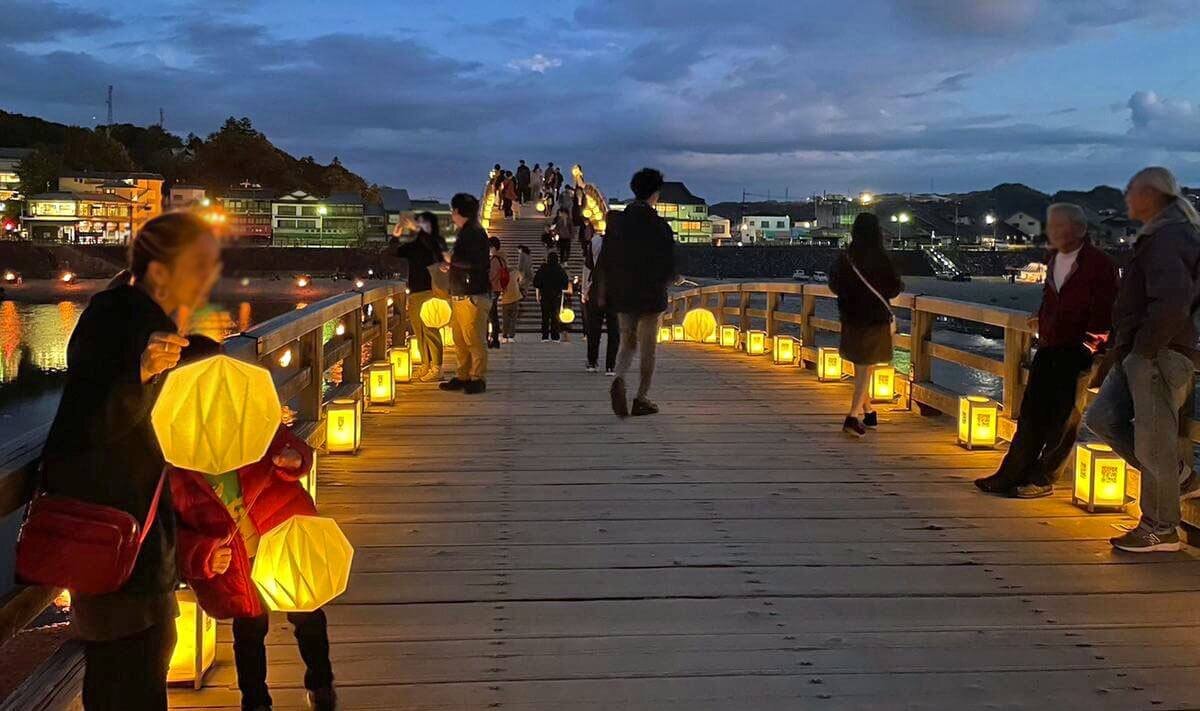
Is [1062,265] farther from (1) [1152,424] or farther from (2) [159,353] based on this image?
(2) [159,353]

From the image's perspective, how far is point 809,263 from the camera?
97.3m

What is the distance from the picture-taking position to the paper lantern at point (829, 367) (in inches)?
396

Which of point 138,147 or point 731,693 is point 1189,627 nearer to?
point 731,693

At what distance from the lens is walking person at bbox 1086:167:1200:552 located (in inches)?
163

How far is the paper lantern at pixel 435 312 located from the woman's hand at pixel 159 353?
6.91 meters

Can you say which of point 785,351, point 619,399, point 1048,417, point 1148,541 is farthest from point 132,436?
point 785,351

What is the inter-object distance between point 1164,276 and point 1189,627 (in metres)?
1.38

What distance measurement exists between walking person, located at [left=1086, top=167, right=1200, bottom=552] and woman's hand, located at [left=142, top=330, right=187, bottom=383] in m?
3.69

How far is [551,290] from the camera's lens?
15.6 meters

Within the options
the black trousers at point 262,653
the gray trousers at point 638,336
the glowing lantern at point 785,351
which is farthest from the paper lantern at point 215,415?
the glowing lantern at point 785,351

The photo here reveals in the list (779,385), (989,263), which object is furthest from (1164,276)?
(989,263)

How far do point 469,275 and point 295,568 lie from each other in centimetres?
598

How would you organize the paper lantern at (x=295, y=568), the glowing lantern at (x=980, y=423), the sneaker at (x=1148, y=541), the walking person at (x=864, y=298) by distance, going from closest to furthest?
the paper lantern at (x=295, y=568) < the sneaker at (x=1148, y=541) < the glowing lantern at (x=980, y=423) < the walking person at (x=864, y=298)

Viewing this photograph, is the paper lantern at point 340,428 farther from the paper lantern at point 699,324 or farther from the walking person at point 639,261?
the paper lantern at point 699,324
